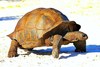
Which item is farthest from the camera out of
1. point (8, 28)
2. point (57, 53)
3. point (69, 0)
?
point (69, 0)

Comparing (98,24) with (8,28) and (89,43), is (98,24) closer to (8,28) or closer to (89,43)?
(8,28)

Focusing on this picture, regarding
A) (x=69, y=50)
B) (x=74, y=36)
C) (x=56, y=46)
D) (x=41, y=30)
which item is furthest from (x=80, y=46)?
(x=41, y=30)

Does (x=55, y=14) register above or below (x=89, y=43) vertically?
above

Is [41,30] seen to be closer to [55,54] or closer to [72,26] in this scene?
[55,54]

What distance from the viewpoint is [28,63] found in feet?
37.6

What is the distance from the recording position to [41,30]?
1200 centimetres

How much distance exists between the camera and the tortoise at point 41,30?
11969mm

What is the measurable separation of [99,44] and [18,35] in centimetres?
382

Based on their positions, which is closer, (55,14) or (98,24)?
(55,14)

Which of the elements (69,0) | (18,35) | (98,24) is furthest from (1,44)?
(69,0)

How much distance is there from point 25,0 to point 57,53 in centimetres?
3312

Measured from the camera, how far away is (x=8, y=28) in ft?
67.6

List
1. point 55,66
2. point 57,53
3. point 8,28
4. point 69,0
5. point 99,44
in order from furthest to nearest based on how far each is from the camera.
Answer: point 69,0, point 8,28, point 99,44, point 57,53, point 55,66

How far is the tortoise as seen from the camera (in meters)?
12.0
